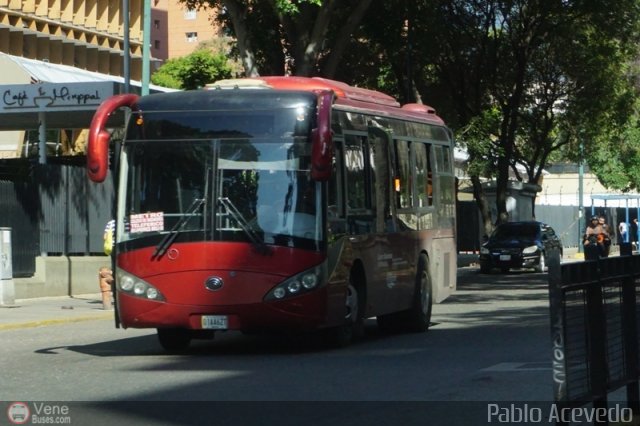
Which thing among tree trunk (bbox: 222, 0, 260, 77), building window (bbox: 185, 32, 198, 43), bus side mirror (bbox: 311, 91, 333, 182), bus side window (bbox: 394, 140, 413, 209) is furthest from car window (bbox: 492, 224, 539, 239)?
building window (bbox: 185, 32, 198, 43)

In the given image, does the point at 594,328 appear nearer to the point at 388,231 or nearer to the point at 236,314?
the point at 236,314

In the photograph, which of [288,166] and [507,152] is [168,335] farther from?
[507,152]

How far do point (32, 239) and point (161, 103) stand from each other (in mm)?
13551

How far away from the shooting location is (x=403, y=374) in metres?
13.3

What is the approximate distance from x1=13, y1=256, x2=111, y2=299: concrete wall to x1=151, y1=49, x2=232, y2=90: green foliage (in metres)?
51.5

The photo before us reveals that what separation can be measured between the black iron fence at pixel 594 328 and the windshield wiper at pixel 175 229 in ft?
20.3

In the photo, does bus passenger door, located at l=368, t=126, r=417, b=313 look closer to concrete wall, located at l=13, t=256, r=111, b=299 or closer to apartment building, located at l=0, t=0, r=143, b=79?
concrete wall, located at l=13, t=256, r=111, b=299

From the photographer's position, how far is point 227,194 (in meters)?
15.1

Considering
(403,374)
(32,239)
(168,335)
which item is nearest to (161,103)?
(168,335)

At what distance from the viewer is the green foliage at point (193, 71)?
82.6 m

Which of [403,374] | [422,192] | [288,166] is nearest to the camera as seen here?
[403,374]

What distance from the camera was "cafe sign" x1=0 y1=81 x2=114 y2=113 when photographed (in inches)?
1171

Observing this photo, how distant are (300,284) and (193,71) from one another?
229 feet

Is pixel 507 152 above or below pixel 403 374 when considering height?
above
